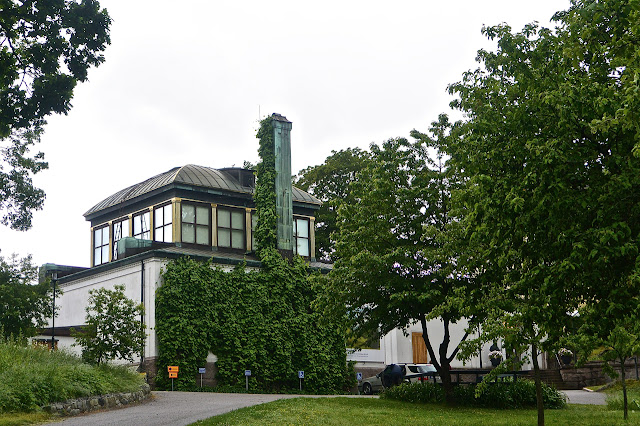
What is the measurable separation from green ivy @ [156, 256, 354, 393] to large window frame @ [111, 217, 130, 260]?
684 cm

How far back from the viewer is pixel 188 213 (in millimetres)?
36344

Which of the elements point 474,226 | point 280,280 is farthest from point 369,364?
point 474,226

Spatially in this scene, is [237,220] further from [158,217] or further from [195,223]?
[158,217]

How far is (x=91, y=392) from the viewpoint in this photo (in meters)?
19.5

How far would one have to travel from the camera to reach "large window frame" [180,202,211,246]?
36.1 meters

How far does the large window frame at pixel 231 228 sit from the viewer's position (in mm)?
37312

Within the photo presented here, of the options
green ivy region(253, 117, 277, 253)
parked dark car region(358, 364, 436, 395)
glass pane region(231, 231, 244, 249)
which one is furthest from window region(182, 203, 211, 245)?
parked dark car region(358, 364, 436, 395)

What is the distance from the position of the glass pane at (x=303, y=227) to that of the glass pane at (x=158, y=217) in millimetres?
7134

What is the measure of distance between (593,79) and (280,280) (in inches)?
971

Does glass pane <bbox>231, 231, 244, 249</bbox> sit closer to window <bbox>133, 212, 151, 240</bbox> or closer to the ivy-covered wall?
the ivy-covered wall

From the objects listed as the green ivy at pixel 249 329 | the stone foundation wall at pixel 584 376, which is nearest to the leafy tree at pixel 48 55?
the green ivy at pixel 249 329

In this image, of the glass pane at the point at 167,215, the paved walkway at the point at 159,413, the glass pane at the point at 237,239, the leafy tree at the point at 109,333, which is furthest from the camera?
the glass pane at the point at 237,239

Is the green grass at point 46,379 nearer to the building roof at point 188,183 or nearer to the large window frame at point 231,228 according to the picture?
the large window frame at point 231,228

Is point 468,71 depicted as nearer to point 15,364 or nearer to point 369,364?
point 15,364
